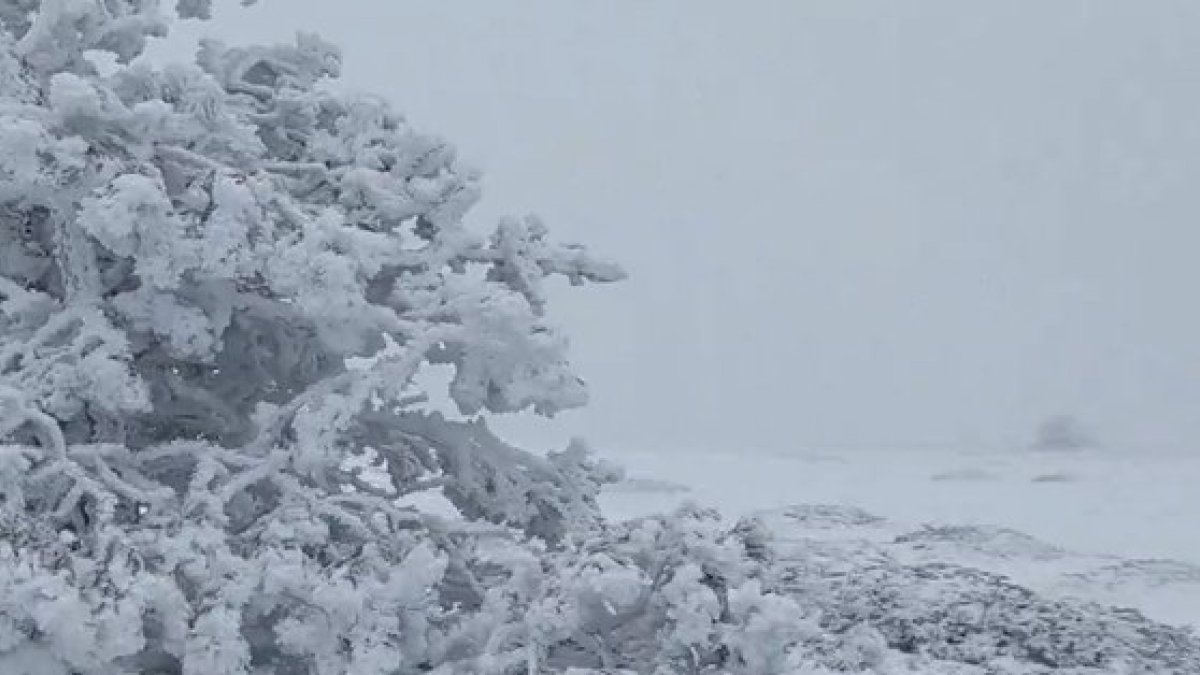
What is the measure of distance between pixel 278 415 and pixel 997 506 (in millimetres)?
15847

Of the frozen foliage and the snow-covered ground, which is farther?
the snow-covered ground

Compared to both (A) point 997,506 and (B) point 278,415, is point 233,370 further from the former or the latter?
(A) point 997,506

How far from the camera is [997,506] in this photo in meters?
19.0

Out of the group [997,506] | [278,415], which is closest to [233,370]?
[278,415]

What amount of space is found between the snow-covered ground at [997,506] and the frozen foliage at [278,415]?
708 cm

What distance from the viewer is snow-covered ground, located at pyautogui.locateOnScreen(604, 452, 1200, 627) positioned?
12.3 m

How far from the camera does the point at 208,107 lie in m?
4.66

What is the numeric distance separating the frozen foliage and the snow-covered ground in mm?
7084

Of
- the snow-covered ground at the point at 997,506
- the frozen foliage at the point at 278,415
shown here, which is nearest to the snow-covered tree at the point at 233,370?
the frozen foliage at the point at 278,415

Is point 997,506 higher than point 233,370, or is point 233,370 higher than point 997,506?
point 997,506

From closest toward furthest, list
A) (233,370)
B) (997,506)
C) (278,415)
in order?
1. (278,415)
2. (233,370)
3. (997,506)

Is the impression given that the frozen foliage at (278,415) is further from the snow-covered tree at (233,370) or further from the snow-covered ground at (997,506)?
the snow-covered ground at (997,506)

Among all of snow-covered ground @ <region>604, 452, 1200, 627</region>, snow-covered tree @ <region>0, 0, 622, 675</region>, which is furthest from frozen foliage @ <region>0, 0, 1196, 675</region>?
snow-covered ground @ <region>604, 452, 1200, 627</region>

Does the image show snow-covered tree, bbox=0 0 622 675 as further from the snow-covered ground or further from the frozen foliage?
the snow-covered ground
